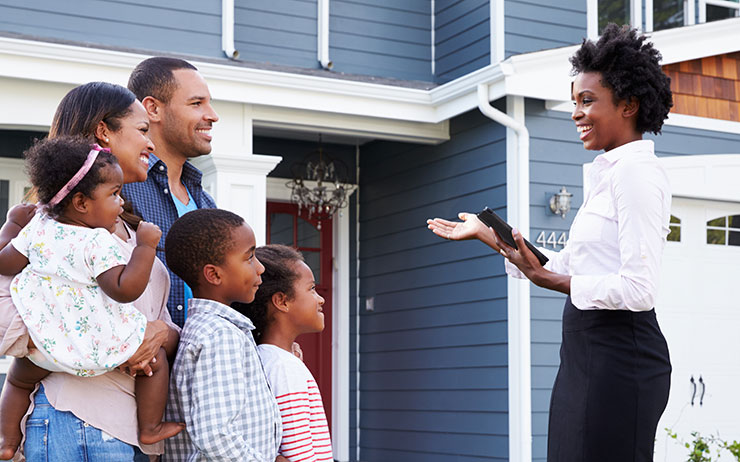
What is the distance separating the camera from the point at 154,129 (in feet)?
8.07

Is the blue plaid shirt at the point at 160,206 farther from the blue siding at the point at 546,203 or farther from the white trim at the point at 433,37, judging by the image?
the white trim at the point at 433,37

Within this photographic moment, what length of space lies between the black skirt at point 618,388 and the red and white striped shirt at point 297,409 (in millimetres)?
694

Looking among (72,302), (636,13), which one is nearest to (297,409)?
(72,302)

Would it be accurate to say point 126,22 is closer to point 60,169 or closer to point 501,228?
point 501,228

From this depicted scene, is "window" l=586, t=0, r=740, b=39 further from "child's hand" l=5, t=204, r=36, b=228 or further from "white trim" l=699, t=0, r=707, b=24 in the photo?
"child's hand" l=5, t=204, r=36, b=228

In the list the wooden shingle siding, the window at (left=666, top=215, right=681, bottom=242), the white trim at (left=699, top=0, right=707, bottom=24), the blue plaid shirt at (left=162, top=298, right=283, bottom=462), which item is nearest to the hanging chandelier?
the window at (left=666, top=215, right=681, bottom=242)

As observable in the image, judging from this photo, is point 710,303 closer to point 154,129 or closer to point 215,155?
point 215,155

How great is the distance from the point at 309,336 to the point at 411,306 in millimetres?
1032

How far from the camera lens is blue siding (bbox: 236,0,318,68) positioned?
7.58 meters

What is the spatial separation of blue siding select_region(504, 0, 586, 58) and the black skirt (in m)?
5.09

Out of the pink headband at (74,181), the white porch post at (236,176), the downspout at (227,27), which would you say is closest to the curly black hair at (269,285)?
the pink headband at (74,181)

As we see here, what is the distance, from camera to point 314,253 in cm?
866

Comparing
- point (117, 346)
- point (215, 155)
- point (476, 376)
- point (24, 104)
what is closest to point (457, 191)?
point (476, 376)

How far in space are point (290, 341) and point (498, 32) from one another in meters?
5.25
